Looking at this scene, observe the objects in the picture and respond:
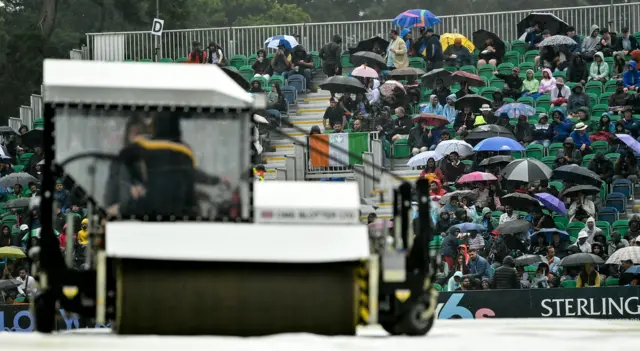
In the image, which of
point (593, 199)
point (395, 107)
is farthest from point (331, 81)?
point (593, 199)

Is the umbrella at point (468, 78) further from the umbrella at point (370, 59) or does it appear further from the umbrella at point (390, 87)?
the umbrella at point (370, 59)

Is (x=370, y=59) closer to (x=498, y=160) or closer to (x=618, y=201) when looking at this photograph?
(x=498, y=160)

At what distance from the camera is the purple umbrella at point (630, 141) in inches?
1277

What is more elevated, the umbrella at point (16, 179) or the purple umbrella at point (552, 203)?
the umbrella at point (16, 179)

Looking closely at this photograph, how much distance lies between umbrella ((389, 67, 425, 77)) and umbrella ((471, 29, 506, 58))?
247 cm

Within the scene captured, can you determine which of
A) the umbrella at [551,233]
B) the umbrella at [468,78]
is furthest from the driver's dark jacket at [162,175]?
the umbrella at [468,78]

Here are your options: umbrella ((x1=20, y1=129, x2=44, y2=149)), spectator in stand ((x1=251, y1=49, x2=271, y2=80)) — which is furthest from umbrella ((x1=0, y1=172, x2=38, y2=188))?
spectator in stand ((x1=251, y1=49, x2=271, y2=80))

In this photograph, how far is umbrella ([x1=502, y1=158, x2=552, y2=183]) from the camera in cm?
3181

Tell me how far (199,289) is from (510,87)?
76.1 feet

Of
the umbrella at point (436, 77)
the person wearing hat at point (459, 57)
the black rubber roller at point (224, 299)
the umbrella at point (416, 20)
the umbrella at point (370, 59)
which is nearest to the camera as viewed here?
the black rubber roller at point (224, 299)

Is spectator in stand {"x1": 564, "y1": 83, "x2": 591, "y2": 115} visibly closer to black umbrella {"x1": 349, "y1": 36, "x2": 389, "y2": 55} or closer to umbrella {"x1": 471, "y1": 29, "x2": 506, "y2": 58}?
umbrella {"x1": 471, "y1": 29, "x2": 506, "y2": 58}

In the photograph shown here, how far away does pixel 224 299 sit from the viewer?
14938 mm

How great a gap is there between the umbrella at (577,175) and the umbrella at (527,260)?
301 cm

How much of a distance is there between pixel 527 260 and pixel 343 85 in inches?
381
